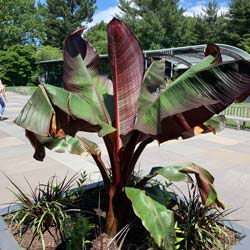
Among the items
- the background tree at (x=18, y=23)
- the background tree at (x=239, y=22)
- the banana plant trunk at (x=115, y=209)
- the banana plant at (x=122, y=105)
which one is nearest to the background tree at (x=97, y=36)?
the background tree at (x=18, y=23)

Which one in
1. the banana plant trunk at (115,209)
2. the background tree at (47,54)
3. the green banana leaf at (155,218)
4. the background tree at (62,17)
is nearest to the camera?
the green banana leaf at (155,218)

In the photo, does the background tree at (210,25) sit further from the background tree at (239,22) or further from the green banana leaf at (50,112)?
the green banana leaf at (50,112)

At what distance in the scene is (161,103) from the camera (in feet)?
7.16

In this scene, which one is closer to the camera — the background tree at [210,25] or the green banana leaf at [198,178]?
the green banana leaf at [198,178]

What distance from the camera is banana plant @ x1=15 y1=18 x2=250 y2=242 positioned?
2055 mm

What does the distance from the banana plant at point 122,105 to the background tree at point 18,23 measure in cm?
4255

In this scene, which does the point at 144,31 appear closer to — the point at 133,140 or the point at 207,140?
the point at 207,140

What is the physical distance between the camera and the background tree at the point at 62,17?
41219 millimetres

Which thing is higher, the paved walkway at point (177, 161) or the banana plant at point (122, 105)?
the banana plant at point (122, 105)

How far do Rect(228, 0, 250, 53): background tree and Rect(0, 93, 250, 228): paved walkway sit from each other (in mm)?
28338

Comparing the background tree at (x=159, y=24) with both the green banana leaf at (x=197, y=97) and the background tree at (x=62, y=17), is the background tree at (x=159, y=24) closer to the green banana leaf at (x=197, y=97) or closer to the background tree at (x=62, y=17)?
the background tree at (x=62, y=17)

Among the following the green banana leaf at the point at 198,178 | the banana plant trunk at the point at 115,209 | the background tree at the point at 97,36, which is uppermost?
the background tree at the point at 97,36

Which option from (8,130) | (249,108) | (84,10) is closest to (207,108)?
(8,130)

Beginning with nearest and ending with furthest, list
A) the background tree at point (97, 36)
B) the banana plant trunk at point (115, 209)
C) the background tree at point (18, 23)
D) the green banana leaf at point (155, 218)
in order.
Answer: the green banana leaf at point (155, 218) < the banana plant trunk at point (115, 209) < the background tree at point (97, 36) < the background tree at point (18, 23)
